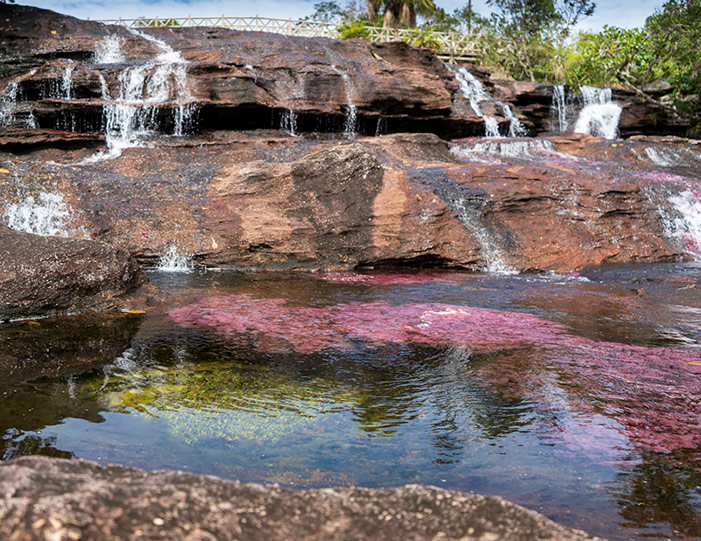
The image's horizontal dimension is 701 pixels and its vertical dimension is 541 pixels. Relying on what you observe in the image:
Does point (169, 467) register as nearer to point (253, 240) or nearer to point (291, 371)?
point (291, 371)

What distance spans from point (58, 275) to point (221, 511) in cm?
632

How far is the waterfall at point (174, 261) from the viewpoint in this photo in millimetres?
10650

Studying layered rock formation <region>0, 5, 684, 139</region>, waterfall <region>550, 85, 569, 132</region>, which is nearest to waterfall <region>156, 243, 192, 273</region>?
layered rock formation <region>0, 5, 684, 139</region>

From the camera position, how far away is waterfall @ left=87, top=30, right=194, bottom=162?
52.5 ft

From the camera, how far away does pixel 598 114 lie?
24500 mm

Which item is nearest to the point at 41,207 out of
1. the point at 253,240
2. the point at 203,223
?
the point at 203,223

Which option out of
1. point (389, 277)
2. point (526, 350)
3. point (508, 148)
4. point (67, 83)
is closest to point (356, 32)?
point (508, 148)

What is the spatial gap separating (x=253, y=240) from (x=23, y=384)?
652 cm

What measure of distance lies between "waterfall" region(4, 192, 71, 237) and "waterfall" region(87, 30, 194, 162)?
372cm

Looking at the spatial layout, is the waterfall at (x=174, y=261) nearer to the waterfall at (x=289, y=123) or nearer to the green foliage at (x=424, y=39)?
the waterfall at (x=289, y=123)

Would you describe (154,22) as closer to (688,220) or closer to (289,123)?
(289,123)

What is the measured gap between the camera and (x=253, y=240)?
433 inches

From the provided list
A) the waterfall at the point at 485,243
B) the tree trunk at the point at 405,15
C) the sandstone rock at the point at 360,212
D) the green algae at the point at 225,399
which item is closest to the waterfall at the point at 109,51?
the sandstone rock at the point at 360,212

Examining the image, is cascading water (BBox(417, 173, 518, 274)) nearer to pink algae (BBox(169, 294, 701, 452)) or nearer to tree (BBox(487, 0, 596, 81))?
pink algae (BBox(169, 294, 701, 452))
